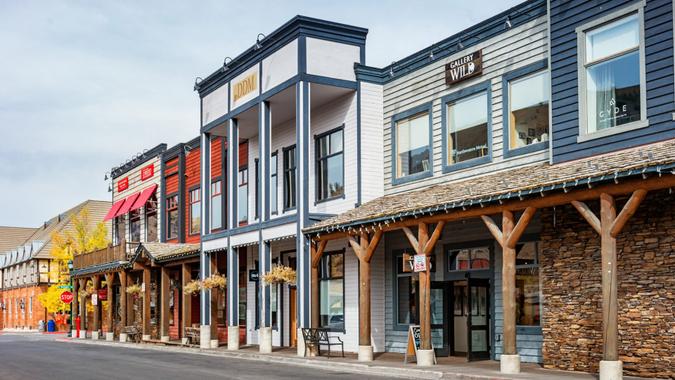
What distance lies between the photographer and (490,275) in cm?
2025

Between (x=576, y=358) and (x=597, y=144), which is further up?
(x=597, y=144)

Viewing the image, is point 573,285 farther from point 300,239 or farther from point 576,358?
point 300,239

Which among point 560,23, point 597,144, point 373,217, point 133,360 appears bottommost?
point 133,360

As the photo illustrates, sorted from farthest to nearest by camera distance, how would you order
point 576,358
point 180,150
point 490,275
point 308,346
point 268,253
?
point 180,150, point 268,253, point 308,346, point 490,275, point 576,358

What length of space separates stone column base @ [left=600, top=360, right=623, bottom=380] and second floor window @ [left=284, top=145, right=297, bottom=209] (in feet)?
48.8

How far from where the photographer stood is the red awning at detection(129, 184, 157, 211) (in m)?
39.5

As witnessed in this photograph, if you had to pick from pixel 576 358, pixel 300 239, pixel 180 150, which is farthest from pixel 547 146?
pixel 180 150

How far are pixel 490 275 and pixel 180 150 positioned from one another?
776 inches

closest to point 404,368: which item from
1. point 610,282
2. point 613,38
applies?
point 610,282

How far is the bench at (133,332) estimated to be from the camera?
36.1 meters

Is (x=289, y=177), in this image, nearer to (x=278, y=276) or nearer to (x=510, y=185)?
(x=278, y=276)

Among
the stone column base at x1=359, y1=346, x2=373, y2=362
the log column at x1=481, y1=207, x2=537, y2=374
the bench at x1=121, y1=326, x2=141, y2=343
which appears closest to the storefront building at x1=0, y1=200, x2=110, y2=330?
the bench at x1=121, y1=326, x2=141, y2=343

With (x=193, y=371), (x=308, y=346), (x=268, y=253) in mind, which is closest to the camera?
(x=193, y=371)

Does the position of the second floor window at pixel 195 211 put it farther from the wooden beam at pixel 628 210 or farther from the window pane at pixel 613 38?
the wooden beam at pixel 628 210
